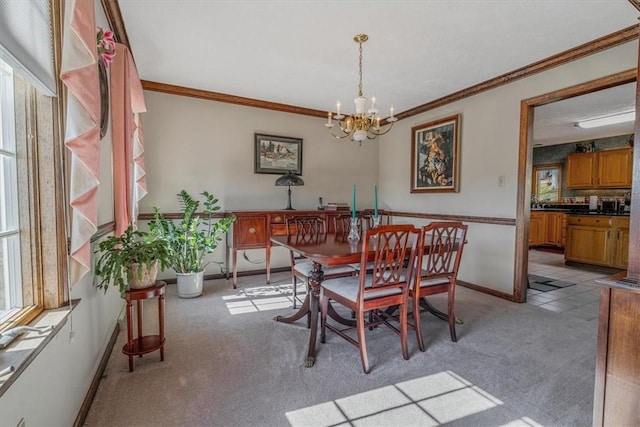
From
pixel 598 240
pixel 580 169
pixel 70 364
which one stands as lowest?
pixel 70 364

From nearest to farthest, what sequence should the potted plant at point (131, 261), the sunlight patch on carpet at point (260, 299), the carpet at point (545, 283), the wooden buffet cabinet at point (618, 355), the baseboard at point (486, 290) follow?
the wooden buffet cabinet at point (618, 355)
the potted plant at point (131, 261)
the sunlight patch on carpet at point (260, 299)
the baseboard at point (486, 290)
the carpet at point (545, 283)

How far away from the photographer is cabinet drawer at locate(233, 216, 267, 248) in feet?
12.1

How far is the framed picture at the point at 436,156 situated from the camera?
3951 millimetres

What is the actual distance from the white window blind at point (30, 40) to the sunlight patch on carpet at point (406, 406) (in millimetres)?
1784

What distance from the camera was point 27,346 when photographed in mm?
1012

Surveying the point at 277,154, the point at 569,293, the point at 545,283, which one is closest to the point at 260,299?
the point at 277,154

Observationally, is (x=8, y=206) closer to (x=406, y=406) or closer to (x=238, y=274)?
(x=406, y=406)

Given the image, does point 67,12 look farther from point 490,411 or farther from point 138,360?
point 490,411

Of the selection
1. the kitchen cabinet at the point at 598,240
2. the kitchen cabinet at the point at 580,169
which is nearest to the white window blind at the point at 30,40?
the kitchen cabinet at the point at 598,240

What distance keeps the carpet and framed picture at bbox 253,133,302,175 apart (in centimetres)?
345

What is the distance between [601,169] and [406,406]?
6.91 meters

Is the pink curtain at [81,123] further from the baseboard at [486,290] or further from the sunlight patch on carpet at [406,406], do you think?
the baseboard at [486,290]

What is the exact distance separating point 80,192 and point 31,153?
22 centimetres

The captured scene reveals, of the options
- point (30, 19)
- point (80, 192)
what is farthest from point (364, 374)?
point (30, 19)
